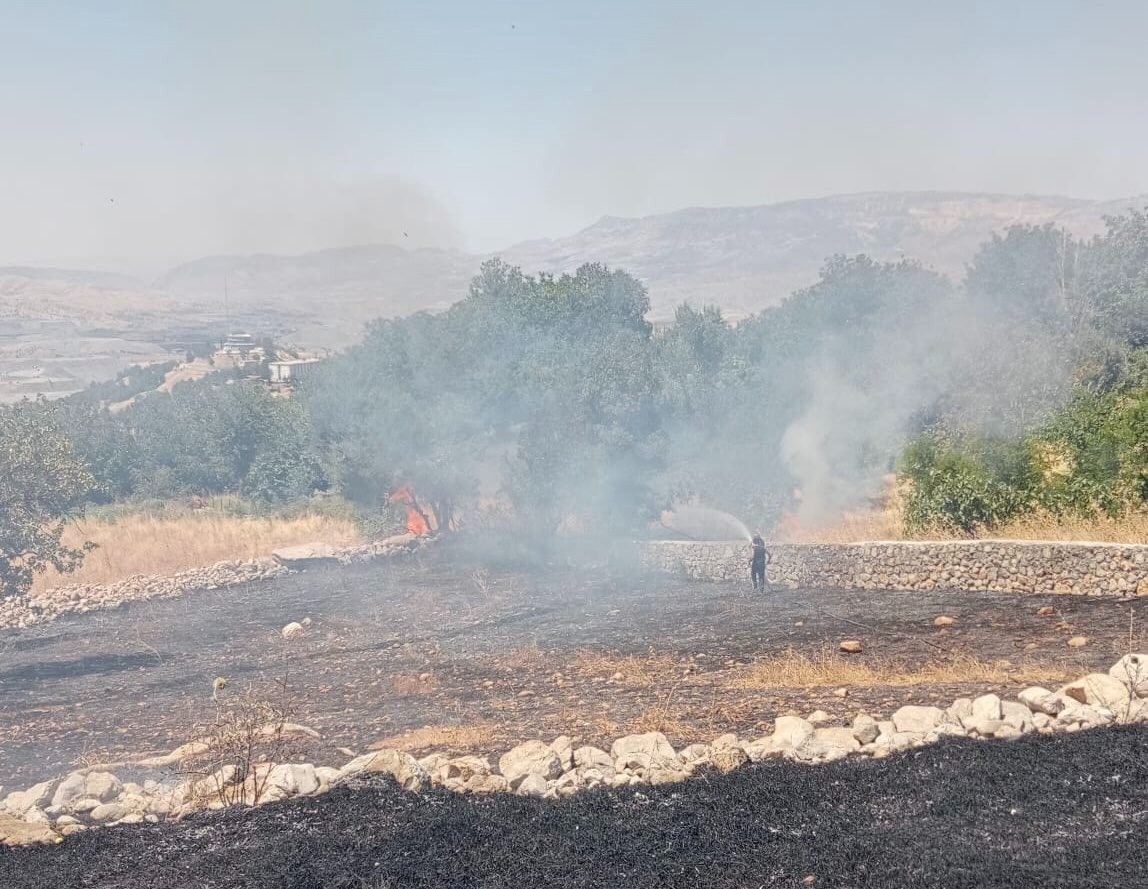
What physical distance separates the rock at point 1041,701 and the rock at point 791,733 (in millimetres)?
2621

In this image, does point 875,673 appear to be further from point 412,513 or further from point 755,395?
point 412,513

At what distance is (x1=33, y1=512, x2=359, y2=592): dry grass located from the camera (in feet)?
103

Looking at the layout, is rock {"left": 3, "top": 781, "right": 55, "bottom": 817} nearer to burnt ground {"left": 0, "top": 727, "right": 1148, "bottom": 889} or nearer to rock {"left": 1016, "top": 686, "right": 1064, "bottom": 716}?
burnt ground {"left": 0, "top": 727, "right": 1148, "bottom": 889}

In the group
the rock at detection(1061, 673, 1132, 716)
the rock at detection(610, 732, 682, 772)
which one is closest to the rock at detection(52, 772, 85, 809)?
the rock at detection(610, 732, 682, 772)

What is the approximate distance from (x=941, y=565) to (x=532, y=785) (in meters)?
14.4

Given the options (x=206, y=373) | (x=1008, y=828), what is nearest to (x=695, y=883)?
(x=1008, y=828)

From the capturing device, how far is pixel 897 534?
24594 millimetres

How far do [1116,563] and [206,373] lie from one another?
243 ft

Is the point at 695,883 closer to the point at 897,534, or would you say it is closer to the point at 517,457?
the point at 897,534

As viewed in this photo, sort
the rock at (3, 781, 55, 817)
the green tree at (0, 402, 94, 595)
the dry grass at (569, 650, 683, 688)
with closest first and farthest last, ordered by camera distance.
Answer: the rock at (3, 781, 55, 817) < the dry grass at (569, 650, 683, 688) < the green tree at (0, 402, 94, 595)

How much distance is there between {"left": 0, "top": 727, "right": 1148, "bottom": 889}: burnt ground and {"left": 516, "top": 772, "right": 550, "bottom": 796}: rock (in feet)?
0.66

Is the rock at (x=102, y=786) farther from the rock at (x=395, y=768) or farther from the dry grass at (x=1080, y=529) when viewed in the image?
the dry grass at (x=1080, y=529)

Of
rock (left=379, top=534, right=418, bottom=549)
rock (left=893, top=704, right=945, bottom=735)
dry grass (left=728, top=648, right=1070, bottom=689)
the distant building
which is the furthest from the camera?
the distant building

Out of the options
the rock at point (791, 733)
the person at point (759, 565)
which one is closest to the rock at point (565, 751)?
the rock at point (791, 733)
